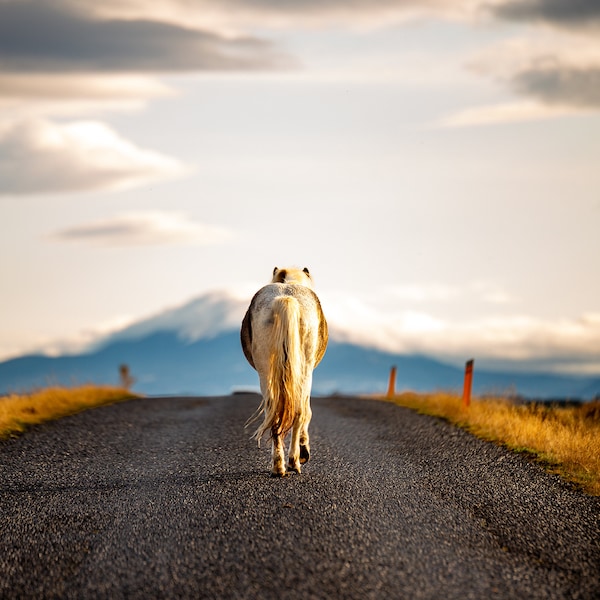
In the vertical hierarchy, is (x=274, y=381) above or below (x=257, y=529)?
above

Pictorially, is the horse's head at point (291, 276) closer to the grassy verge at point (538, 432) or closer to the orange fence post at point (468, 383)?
the grassy verge at point (538, 432)

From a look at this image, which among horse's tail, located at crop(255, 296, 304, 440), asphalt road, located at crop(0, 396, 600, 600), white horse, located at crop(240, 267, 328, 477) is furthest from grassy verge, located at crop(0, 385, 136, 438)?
horse's tail, located at crop(255, 296, 304, 440)

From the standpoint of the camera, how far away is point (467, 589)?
6953mm

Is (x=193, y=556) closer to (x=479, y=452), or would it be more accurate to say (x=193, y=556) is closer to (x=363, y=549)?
(x=363, y=549)

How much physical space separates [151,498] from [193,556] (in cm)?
245

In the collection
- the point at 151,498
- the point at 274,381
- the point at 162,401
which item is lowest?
the point at 162,401

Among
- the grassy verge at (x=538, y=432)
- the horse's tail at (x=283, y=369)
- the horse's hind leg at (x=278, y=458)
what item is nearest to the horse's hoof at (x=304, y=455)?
the horse's hind leg at (x=278, y=458)

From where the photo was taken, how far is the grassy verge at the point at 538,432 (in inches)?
481

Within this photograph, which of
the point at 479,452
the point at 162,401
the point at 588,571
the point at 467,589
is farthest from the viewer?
the point at 162,401

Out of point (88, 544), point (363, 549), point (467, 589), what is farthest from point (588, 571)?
point (88, 544)

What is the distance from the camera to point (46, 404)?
20.4 meters

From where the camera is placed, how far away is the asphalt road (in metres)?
7.13

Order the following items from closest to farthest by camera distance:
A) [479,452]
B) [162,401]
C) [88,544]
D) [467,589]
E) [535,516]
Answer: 1. [467,589]
2. [88,544]
3. [535,516]
4. [479,452]
5. [162,401]

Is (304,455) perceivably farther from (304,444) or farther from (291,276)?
(291,276)
